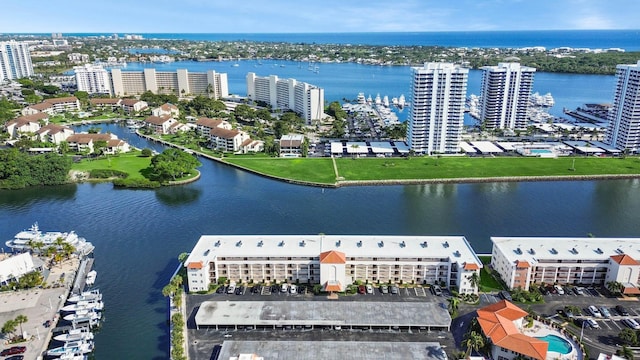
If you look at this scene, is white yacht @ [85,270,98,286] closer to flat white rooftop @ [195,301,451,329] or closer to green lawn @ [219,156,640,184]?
flat white rooftop @ [195,301,451,329]

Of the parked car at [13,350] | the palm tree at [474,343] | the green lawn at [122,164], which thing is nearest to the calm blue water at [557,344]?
the palm tree at [474,343]

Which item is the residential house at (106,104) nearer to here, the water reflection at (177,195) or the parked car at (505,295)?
the water reflection at (177,195)

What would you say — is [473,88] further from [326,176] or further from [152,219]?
[152,219]

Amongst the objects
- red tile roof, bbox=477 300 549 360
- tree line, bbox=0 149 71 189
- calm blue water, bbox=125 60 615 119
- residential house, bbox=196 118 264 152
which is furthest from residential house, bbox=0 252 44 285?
calm blue water, bbox=125 60 615 119

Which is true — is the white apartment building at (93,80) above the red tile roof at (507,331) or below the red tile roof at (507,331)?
above

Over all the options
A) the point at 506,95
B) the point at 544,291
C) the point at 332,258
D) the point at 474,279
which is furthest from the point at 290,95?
the point at 544,291

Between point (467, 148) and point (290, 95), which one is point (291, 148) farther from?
point (290, 95)

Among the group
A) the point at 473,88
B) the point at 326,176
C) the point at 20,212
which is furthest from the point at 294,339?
the point at 473,88
